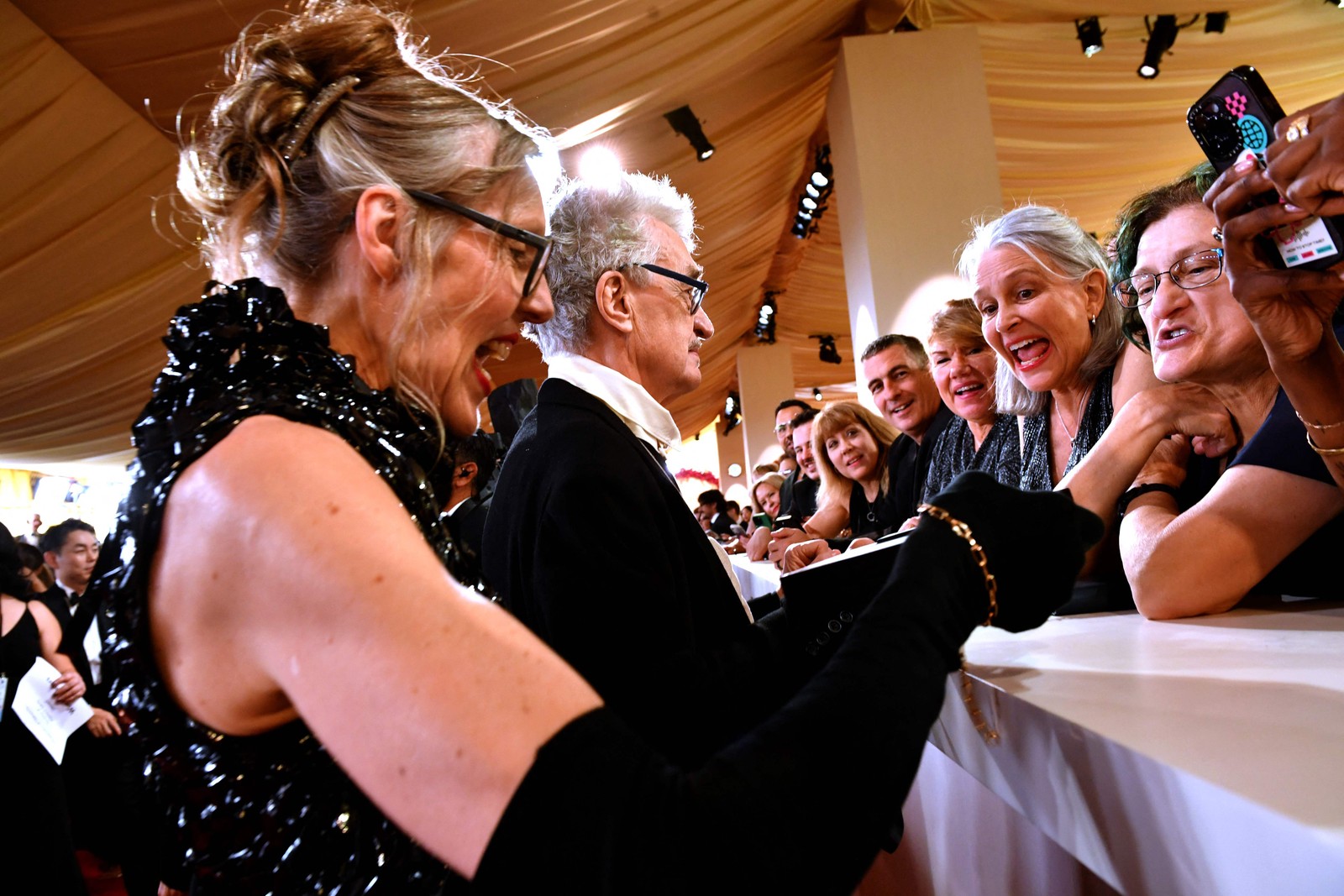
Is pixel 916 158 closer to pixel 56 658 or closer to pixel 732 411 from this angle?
pixel 56 658

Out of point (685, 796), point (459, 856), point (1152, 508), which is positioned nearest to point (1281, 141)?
point (1152, 508)

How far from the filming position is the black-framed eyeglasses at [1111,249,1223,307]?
1.42 m

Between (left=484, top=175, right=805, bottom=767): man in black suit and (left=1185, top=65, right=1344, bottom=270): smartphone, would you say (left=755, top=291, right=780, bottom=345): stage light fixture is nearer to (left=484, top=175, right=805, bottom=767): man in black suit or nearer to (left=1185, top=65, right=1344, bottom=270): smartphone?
(left=484, top=175, right=805, bottom=767): man in black suit

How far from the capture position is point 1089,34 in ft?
18.3

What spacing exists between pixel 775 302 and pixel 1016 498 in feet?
38.7

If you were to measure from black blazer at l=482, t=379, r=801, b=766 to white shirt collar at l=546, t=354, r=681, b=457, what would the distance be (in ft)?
0.29

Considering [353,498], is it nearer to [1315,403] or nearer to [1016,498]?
[1016,498]

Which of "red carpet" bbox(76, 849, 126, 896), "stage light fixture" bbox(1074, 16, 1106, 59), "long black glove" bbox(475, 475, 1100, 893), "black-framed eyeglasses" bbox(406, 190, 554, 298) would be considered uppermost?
"stage light fixture" bbox(1074, 16, 1106, 59)

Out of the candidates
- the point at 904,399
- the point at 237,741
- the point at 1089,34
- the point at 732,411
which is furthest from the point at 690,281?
the point at 732,411

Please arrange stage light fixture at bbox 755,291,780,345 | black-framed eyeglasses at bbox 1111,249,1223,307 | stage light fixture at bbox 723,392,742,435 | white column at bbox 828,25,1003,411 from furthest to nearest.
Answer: stage light fixture at bbox 723,392,742,435 < stage light fixture at bbox 755,291,780,345 < white column at bbox 828,25,1003,411 < black-framed eyeglasses at bbox 1111,249,1223,307

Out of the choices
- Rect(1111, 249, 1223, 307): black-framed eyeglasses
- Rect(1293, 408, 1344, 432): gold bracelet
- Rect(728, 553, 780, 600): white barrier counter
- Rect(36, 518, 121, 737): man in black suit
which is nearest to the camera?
Rect(1293, 408, 1344, 432): gold bracelet

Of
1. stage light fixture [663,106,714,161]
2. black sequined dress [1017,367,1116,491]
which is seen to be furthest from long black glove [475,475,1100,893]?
stage light fixture [663,106,714,161]

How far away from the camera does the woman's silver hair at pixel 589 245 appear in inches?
59.6

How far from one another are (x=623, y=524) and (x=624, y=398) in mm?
338
